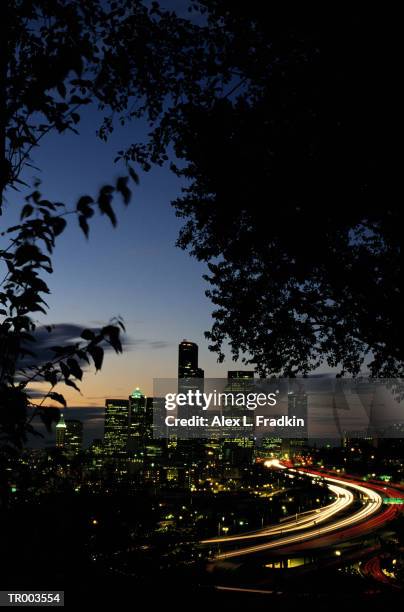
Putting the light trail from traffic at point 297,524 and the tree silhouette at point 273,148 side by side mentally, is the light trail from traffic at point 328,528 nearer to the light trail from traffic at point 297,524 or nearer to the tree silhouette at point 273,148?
the light trail from traffic at point 297,524

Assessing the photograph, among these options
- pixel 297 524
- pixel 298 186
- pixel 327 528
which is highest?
pixel 298 186

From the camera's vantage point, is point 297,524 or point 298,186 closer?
point 298,186

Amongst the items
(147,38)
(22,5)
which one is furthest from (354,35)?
(22,5)

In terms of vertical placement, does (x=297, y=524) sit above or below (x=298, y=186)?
below

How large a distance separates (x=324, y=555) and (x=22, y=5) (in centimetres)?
4374

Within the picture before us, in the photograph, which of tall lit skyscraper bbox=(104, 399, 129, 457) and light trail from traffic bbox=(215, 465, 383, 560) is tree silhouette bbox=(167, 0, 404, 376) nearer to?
light trail from traffic bbox=(215, 465, 383, 560)

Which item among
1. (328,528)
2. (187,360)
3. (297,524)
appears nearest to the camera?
(328,528)

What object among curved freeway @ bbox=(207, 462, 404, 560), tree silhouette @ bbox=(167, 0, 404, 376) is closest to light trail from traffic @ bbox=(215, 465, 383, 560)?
curved freeway @ bbox=(207, 462, 404, 560)

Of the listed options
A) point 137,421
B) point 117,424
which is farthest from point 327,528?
point 117,424

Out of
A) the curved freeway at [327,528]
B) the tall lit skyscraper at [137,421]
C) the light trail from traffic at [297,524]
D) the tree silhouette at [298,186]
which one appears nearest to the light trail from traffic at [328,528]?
the curved freeway at [327,528]

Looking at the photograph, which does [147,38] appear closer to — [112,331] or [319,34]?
[319,34]

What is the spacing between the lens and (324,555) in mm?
40938

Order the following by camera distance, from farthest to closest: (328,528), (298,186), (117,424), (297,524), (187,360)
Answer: (117,424)
(187,360)
(297,524)
(328,528)
(298,186)

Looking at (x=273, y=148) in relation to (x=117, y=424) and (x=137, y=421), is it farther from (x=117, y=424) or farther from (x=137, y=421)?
(x=117, y=424)
